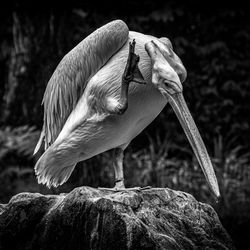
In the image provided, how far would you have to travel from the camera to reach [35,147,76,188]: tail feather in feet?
15.1

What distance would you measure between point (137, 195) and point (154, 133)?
17.8 ft

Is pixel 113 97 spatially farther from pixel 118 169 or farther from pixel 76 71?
pixel 118 169

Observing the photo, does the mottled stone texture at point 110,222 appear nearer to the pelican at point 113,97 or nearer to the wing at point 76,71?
the pelican at point 113,97

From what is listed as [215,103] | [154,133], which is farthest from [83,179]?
[215,103]

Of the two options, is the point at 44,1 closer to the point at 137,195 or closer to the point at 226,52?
the point at 226,52

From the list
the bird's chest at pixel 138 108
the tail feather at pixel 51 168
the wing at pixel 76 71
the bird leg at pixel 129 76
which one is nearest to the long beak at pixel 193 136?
the bird's chest at pixel 138 108

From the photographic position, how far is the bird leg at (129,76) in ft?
13.6

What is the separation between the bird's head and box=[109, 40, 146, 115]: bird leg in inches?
5.1

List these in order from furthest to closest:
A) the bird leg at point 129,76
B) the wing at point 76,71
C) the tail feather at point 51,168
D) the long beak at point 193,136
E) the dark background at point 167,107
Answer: the dark background at point 167,107
the tail feather at point 51,168
the wing at point 76,71
the long beak at point 193,136
the bird leg at point 129,76

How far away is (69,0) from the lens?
875 centimetres

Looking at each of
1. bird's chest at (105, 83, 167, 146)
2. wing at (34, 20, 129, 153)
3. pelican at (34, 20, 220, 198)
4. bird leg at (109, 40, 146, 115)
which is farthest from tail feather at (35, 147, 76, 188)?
bird leg at (109, 40, 146, 115)

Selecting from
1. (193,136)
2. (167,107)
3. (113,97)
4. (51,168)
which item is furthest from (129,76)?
(167,107)

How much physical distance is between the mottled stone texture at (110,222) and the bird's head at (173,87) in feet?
1.16

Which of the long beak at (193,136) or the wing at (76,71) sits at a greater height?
the wing at (76,71)
